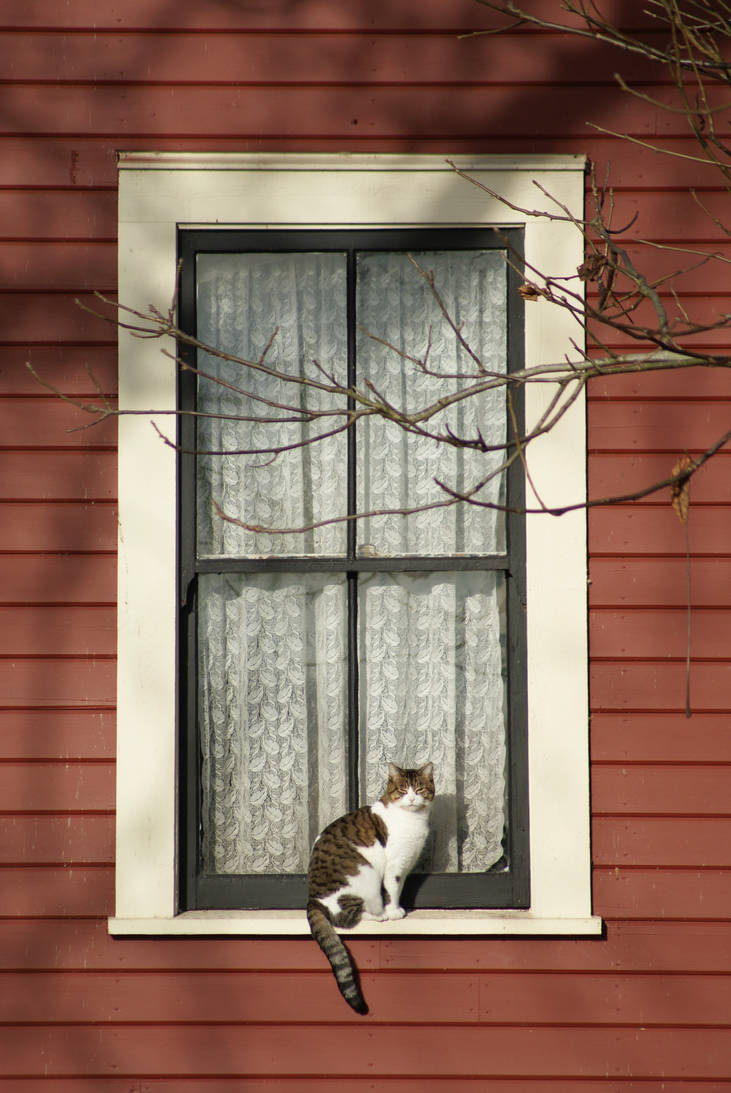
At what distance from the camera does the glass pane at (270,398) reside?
2889mm

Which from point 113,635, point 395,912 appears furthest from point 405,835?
point 113,635

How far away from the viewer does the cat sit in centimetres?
268

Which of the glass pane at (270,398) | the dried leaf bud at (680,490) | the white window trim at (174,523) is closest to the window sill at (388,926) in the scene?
the white window trim at (174,523)

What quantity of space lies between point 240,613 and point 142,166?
1343 millimetres

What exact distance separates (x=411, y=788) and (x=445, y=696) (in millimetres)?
310

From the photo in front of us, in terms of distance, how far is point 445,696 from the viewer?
2869mm

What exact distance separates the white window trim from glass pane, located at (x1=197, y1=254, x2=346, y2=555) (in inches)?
4.8

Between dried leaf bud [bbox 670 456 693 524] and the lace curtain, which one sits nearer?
dried leaf bud [bbox 670 456 693 524]

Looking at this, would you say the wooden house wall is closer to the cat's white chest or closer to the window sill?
the window sill

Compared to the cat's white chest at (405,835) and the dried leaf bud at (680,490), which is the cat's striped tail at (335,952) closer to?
the cat's white chest at (405,835)

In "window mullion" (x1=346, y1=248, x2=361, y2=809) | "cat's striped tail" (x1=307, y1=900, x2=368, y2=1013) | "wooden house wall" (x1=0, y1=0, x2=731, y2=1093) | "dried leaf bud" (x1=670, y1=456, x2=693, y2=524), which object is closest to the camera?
"dried leaf bud" (x1=670, y1=456, x2=693, y2=524)

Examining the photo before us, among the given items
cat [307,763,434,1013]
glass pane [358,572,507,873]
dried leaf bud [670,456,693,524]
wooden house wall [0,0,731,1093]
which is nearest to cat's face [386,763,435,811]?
cat [307,763,434,1013]

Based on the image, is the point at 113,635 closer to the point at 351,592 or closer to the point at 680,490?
the point at 351,592

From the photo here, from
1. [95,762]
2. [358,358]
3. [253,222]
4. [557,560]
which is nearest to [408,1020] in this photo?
[95,762]
